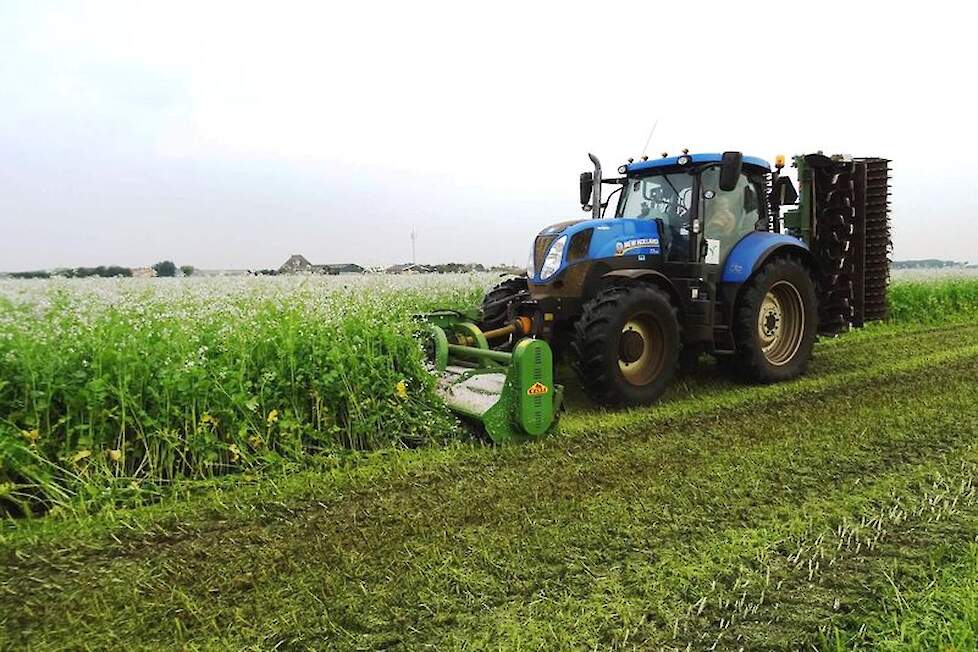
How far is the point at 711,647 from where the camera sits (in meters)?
2.42

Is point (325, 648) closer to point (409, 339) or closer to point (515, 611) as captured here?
point (515, 611)

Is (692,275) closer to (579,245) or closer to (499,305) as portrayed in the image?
(579,245)

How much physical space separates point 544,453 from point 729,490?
4.10ft

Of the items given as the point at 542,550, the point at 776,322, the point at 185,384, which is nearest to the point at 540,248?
the point at 776,322

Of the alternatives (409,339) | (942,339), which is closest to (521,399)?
(409,339)

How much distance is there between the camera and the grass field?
2555mm

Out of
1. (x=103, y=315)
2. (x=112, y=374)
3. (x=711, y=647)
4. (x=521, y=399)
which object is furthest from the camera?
(x=521, y=399)

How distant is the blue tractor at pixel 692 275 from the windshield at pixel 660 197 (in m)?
0.01

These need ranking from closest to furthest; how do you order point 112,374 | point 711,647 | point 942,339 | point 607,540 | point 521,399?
point 711,647, point 607,540, point 112,374, point 521,399, point 942,339

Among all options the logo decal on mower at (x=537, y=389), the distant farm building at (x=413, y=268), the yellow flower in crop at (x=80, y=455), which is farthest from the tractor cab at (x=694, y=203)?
the distant farm building at (x=413, y=268)

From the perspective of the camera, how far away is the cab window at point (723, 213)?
6.54 metres

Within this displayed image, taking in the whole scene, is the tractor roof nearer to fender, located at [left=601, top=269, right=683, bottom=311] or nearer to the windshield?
the windshield

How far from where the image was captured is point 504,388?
15.9 ft

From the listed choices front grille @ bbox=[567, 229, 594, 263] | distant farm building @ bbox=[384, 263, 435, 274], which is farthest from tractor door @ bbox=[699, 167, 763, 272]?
distant farm building @ bbox=[384, 263, 435, 274]
